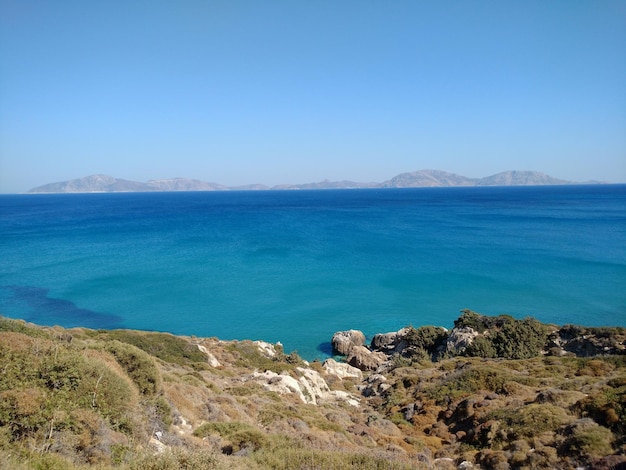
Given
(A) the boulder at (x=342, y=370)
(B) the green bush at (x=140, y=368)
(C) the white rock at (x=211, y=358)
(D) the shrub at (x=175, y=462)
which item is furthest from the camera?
(A) the boulder at (x=342, y=370)

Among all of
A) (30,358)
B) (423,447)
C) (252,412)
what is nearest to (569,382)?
(423,447)

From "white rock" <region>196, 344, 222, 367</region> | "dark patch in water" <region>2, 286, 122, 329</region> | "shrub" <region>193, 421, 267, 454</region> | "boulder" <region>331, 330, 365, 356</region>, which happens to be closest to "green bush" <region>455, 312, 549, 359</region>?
"boulder" <region>331, 330, 365, 356</region>

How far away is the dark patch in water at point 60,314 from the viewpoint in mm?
35125

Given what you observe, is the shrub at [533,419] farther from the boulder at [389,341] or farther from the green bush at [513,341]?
the boulder at [389,341]

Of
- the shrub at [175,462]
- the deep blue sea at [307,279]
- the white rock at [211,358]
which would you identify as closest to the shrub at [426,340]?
the deep blue sea at [307,279]

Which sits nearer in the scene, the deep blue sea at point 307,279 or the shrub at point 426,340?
the shrub at point 426,340

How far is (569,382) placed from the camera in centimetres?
1539

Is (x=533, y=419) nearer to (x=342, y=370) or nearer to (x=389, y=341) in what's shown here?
(x=342, y=370)

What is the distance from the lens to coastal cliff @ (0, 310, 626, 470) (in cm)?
757

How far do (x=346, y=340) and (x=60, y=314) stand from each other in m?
27.7

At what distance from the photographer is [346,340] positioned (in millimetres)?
31391

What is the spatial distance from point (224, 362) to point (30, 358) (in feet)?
53.6

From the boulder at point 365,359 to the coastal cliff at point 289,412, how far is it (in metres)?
4.52

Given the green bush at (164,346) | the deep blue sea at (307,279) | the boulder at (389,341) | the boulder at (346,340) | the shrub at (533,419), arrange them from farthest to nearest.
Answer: the deep blue sea at (307,279)
the boulder at (346,340)
the boulder at (389,341)
the green bush at (164,346)
the shrub at (533,419)
